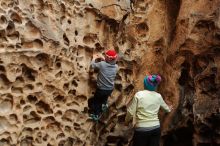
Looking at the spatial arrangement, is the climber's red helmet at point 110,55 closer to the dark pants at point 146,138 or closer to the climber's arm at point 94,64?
the climber's arm at point 94,64

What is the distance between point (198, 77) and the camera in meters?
5.83

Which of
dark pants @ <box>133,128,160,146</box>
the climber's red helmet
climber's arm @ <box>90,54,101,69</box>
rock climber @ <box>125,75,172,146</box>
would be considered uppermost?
the climber's red helmet

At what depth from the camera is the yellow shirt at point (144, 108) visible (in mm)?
5031

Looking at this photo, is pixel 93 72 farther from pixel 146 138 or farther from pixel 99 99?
pixel 146 138

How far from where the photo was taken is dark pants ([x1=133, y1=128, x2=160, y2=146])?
16.6ft

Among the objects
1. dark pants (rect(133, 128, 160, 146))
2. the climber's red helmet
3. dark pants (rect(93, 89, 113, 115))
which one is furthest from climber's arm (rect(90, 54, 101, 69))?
dark pants (rect(133, 128, 160, 146))

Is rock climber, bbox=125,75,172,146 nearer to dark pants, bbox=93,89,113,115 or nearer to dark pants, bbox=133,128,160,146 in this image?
dark pants, bbox=133,128,160,146

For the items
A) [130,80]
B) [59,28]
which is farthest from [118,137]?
[59,28]

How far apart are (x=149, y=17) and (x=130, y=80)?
2.55ft

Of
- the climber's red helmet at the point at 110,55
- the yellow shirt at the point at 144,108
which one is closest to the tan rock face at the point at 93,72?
the climber's red helmet at the point at 110,55

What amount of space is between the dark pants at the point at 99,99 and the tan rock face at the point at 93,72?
0.09 m

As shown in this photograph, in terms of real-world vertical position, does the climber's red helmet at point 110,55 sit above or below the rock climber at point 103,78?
above

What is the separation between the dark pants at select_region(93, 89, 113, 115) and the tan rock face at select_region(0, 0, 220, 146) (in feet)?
0.30

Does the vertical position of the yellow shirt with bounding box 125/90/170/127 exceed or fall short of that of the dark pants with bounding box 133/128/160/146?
it exceeds it
